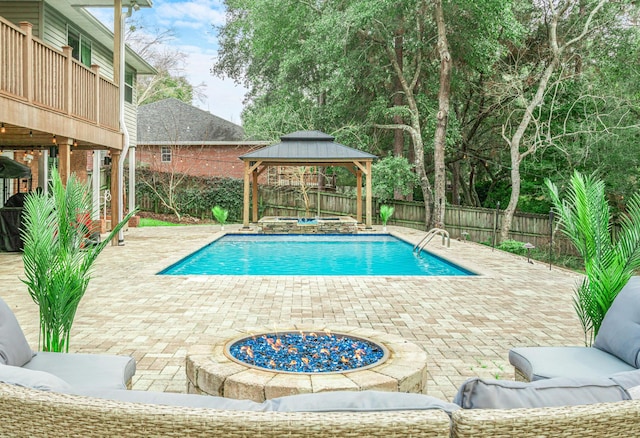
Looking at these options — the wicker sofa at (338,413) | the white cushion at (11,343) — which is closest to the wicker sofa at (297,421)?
the wicker sofa at (338,413)

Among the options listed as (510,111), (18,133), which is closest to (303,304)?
(18,133)

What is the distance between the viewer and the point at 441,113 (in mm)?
19219

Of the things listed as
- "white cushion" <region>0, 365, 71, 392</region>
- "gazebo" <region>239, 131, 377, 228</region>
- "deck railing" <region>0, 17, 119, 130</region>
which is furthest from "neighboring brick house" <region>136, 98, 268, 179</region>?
"white cushion" <region>0, 365, 71, 392</region>

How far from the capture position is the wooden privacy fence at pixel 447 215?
20.5 meters

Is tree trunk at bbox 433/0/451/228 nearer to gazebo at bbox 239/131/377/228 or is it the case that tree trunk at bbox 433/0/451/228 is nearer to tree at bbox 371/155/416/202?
tree at bbox 371/155/416/202

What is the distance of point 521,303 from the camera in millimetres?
6945

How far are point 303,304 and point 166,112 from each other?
25.5m

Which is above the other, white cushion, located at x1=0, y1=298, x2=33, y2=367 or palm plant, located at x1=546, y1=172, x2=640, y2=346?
palm plant, located at x1=546, y1=172, x2=640, y2=346

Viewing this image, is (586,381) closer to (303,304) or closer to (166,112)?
(303,304)

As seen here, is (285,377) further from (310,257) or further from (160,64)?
(160,64)

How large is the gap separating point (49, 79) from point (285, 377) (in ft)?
27.2

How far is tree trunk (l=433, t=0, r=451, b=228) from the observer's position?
1845cm

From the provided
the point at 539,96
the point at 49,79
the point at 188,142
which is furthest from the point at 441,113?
the point at 188,142

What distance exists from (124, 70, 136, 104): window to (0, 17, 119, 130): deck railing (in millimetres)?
5019
